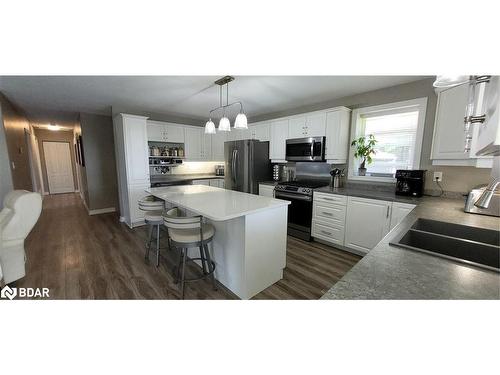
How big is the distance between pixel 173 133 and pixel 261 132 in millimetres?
1978

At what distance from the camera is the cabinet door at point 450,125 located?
1.97 m

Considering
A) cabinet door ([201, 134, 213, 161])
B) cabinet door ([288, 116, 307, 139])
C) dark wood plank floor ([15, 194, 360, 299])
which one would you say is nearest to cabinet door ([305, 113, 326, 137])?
cabinet door ([288, 116, 307, 139])

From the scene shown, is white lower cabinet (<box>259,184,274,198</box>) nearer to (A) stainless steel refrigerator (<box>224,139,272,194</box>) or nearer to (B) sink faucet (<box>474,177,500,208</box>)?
(A) stainless steel refrigerator (<box>224,139,272,194</box>)

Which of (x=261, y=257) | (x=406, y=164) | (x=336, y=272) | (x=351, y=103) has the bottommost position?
(x=336, y=272)

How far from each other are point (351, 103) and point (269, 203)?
2.30 meters

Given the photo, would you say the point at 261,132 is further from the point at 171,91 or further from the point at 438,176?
the point at 438,176

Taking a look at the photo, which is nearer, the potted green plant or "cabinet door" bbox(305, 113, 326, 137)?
the potted green plant

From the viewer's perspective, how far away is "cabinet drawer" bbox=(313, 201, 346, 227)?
269cm

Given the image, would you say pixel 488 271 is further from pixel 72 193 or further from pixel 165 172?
pixel 72 193

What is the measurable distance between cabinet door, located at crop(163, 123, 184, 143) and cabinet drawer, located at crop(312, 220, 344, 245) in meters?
3.42

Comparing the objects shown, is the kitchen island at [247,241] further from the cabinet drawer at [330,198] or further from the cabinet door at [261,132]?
the cabinet door at [261,132]

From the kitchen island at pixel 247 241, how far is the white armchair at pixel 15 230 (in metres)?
1.38

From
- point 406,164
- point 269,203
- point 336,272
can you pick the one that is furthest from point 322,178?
point 269,203
